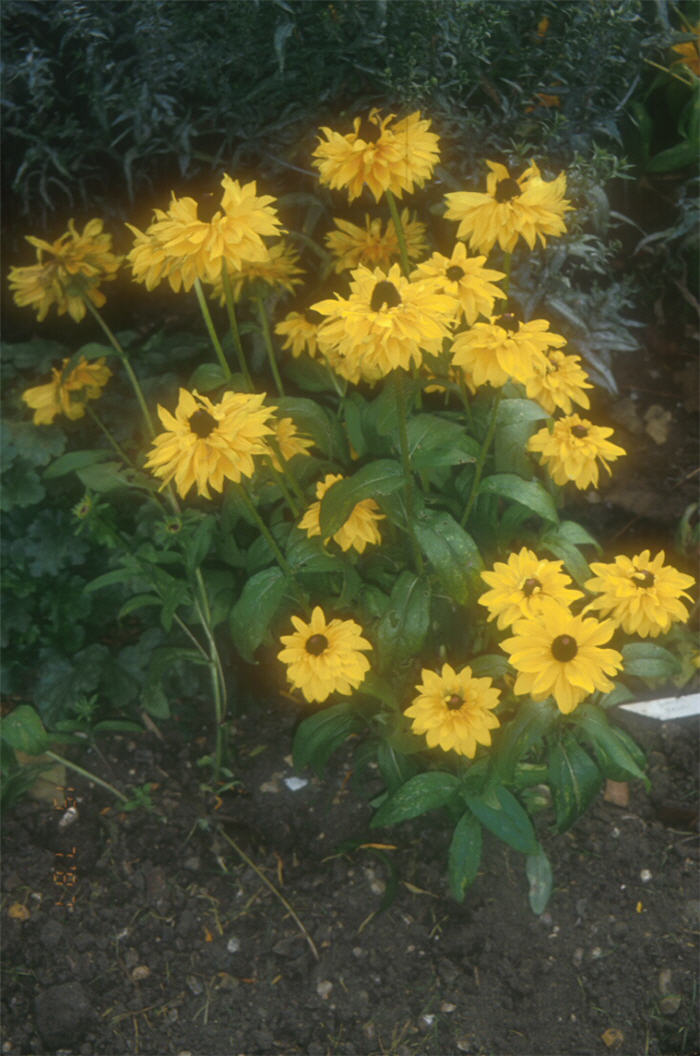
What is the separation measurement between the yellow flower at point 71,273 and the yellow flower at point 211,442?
57cm

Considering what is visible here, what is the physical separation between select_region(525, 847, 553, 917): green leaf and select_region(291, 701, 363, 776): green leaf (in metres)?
0.44

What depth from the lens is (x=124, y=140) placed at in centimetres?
230

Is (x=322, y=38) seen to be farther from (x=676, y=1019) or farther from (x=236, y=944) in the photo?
(x=676, y=1019)

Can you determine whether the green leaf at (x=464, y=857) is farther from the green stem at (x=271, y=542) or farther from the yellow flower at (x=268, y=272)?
the yellow flower at (x=268, y=272)

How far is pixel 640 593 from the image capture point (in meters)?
1.57

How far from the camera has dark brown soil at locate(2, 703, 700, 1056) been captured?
5.87ft

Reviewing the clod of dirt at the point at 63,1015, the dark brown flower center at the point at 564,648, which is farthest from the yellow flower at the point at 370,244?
the clod of dirt at the point at 63,1015

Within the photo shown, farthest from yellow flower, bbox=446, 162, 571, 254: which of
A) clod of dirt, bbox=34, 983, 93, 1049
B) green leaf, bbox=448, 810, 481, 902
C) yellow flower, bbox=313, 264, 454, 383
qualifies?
clod of dirt, bbox=34, 983, 93, 1049

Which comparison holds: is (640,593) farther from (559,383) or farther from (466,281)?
(466,281)

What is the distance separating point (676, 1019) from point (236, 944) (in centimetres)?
87

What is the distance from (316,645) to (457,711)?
273 millimetres

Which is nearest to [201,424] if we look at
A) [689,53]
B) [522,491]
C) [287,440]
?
[287,440]

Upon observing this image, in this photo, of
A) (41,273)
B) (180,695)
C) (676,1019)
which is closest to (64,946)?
(180,695)

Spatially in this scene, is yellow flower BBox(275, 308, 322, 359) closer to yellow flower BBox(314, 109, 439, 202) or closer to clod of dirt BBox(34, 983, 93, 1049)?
yellow flower BBox(314, 109, 439, 202)
